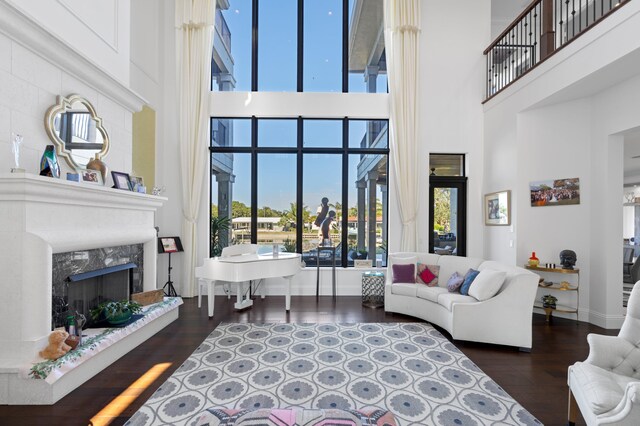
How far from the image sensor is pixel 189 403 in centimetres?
248

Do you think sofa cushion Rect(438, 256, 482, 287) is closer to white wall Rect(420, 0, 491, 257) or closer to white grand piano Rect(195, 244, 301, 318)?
white wall Rect(420, 0, 491, 257)

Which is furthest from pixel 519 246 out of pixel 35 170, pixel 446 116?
pixel 35 170

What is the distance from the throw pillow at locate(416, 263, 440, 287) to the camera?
4.88 m

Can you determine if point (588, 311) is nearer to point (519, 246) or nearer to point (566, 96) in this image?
point (519, 246)

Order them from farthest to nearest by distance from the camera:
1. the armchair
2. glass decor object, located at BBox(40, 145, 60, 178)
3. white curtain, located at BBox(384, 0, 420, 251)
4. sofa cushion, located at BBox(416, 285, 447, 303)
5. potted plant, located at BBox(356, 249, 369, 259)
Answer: potted plant, located at BBox(356, 249, 369, 259) < white curtain, located at BBox(384, 0, 420, 251) < sofa cushion, located at BBox(416, 285, 447, 303) < glass decor object, located at BBox(40, 145, 60, 178) < the armchair

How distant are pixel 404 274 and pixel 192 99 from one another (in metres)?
5.15

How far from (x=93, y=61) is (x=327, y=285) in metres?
5.00

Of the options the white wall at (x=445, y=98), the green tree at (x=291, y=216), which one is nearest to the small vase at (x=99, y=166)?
the white wall at (x=445, y=98)

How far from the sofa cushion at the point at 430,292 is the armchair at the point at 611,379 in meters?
2.15

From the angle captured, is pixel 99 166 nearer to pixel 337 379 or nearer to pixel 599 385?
pixel 337 379

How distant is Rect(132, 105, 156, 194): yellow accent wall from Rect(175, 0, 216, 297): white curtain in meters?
0.48

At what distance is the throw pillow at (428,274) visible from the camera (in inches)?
192

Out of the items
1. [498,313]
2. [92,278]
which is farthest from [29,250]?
[498,313]

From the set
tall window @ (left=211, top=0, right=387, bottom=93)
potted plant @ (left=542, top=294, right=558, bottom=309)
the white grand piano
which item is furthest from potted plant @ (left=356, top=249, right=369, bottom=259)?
tall window @ (left=211, top=0, right=387, bottom=93)
